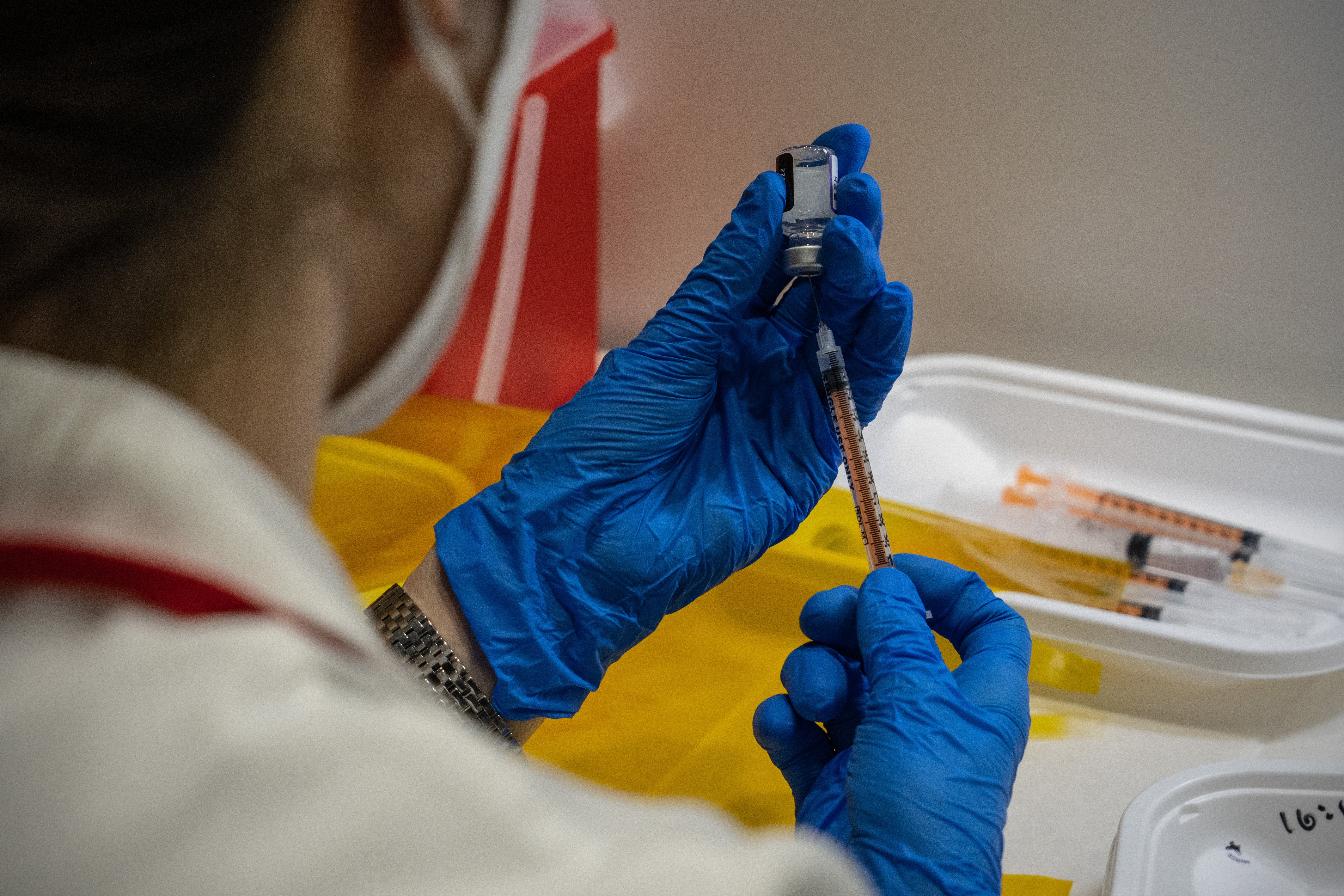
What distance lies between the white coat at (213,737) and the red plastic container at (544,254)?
3.24ft

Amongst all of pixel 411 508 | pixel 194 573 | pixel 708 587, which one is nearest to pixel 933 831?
pixel 708 587

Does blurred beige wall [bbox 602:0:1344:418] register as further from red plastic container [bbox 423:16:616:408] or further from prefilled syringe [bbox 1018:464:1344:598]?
prefilled syringe [bbox 1018:464:1344:598]

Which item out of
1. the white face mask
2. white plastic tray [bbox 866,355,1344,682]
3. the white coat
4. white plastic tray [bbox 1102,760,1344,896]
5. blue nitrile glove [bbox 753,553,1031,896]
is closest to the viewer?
the white coat

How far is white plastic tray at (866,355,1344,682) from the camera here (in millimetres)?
1202

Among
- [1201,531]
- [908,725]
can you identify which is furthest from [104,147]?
[1201,531]

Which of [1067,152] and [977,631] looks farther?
[1067,152]

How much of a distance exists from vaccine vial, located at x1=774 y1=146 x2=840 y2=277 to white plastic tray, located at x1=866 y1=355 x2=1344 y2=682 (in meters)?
0.50

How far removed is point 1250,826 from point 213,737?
95 centimetres

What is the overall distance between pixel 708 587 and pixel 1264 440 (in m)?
0.93

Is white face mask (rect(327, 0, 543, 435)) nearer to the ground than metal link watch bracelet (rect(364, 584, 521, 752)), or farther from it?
farther from it

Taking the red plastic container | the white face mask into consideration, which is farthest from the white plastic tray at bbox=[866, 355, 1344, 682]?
the white face mask

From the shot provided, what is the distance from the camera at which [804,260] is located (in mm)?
824

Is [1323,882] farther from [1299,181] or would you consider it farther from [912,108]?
[912,108]

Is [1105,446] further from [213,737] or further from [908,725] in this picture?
[213,737]
